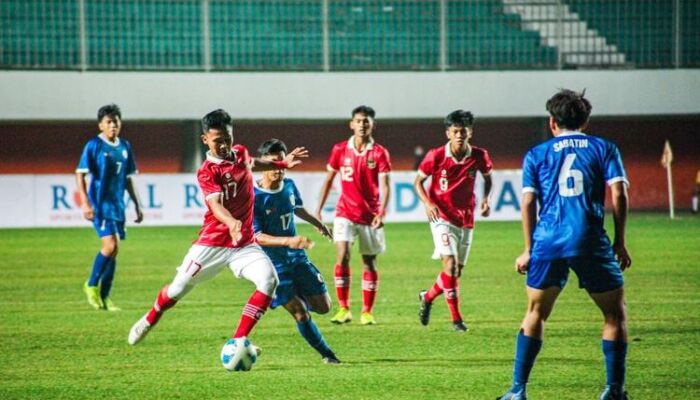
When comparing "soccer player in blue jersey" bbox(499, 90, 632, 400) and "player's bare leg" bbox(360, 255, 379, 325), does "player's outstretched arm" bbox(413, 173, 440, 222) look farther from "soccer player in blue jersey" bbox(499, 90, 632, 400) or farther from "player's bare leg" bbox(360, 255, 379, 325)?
"soccer player in blue jersey" bbox(499, 90, 632, 400)

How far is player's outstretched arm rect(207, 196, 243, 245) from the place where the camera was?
7.95 m

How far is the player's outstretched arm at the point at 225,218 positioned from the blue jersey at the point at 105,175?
5.40m

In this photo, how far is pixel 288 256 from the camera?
919 centimetres

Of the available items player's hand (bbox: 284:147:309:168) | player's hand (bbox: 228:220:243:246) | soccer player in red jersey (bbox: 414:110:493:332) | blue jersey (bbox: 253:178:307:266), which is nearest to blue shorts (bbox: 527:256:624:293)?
player's hand (bbox: 228:220:243:246)

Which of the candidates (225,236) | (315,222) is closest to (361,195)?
(315,222)

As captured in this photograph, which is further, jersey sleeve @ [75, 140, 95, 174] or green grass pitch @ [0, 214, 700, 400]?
jersey sleeve @ [75, 140, 95, 174]

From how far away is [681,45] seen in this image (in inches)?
1394

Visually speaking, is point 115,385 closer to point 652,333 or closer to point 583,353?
point 583,353

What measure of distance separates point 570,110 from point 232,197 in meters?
2.74

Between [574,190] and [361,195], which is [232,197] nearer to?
[574,190]

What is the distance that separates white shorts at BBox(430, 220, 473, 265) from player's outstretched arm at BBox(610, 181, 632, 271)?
175 inches

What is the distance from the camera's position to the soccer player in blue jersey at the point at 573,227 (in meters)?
6.85

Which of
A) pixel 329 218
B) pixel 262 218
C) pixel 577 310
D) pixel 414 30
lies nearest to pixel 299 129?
pixel 414 30

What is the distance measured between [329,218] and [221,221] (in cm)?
2140
